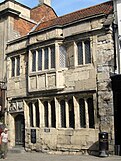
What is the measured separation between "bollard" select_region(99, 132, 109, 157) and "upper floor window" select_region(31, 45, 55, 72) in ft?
15.8

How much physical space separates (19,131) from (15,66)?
4.00 metres

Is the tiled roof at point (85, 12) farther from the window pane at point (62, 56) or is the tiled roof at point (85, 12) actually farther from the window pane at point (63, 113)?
the window pane at point (63, 113)

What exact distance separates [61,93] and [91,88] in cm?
181

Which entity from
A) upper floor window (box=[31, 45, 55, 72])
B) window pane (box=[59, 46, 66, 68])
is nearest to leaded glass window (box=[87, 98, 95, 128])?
window pane (box=[59, 46, 66, 68])

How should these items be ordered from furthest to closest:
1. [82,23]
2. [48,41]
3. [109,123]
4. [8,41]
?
[8,41] < [48,41] < [82,23] < [109,123]

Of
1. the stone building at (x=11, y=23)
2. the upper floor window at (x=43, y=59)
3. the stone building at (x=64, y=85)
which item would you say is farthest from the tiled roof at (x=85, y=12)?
the stone building at (x=11, y=23)

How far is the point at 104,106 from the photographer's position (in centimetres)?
1365

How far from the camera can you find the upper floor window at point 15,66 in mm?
18016

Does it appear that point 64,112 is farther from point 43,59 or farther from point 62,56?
point 43,59

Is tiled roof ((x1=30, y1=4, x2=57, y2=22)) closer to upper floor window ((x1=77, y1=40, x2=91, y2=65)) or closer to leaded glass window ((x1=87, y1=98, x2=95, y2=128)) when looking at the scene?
upper floor window ((x1=77, y1=40, x2=91, y2=65))

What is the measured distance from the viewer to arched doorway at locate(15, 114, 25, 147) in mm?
17375

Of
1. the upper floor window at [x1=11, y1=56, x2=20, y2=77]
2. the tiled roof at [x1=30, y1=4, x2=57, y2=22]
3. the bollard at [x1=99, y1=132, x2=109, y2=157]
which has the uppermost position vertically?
the tiled roof at [x1=30, y1=4, x2=57, y2=22]

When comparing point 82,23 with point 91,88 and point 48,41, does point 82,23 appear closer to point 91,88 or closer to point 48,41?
point 48,41

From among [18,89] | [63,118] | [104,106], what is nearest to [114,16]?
[104,106]
